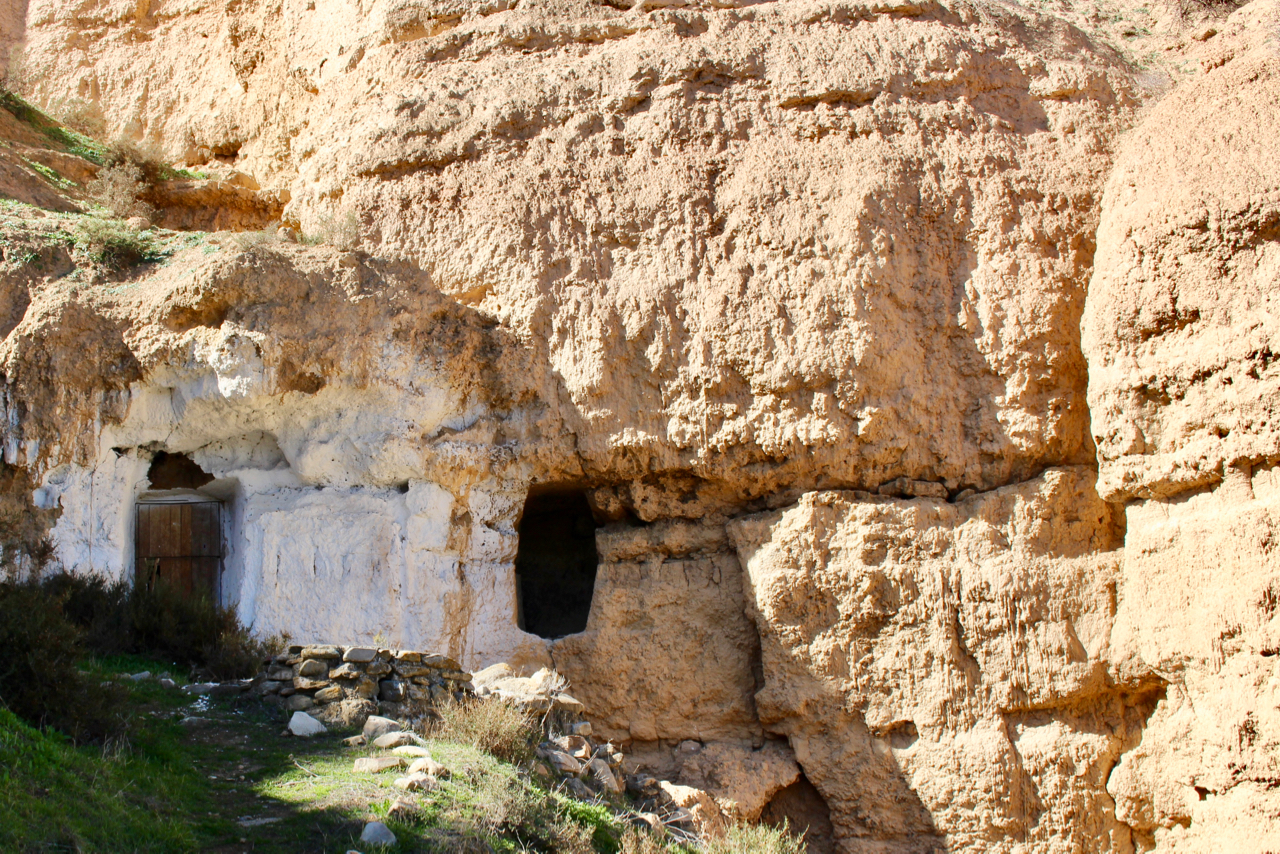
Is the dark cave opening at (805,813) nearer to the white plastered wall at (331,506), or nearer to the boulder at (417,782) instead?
the white plastered wall at (331,506)

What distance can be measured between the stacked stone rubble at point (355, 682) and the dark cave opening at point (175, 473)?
231 centimetres

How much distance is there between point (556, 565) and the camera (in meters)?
9.18

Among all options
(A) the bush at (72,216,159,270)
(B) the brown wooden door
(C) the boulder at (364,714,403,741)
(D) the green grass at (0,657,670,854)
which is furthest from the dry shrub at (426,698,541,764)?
(A) the bush at (72,216,159,270)

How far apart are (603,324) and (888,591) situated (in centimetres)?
259

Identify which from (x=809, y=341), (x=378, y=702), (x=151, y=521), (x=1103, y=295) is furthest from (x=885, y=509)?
(x=151, y=521)

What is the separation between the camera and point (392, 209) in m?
8.25

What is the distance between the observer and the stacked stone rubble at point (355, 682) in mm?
5988

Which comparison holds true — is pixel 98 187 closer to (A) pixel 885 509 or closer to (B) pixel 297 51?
(B) pixel 297 51

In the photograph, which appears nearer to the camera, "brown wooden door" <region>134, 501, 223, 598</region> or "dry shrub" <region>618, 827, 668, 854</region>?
"dry shrub" <region>618, 827, 668, 854</region>

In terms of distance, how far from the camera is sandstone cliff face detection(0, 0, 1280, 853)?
672 cm

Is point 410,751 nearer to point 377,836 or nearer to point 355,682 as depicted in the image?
point 355,682

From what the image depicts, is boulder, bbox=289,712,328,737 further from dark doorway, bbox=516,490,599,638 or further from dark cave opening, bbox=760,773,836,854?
dark doorway, bbox=516,490,599,638

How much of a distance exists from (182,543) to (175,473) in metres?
0.51

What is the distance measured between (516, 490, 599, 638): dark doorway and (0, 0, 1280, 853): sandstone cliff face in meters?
1.06
